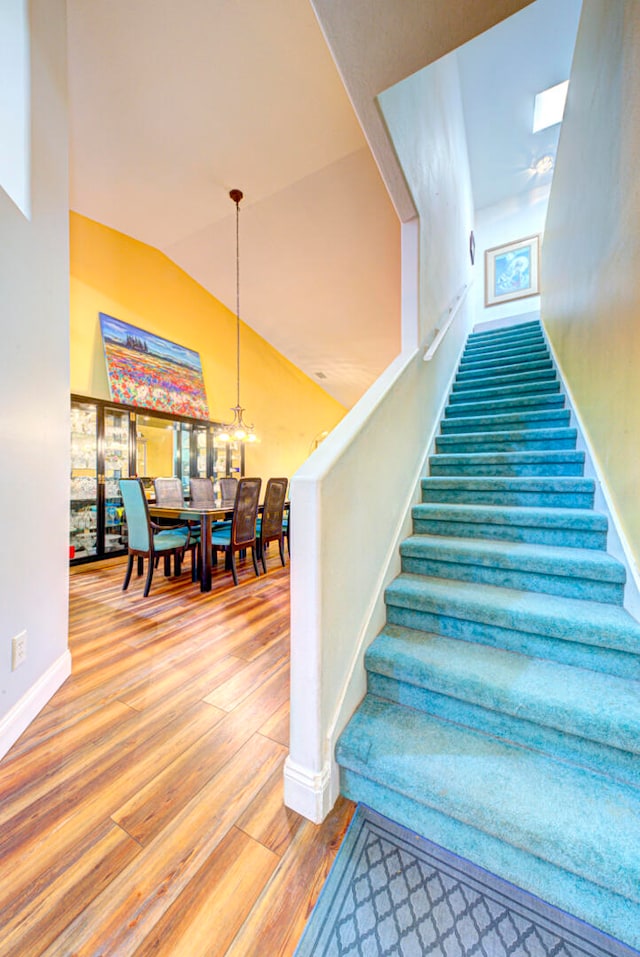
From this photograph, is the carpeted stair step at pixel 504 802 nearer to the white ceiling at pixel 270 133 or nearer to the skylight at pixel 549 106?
the white ceiling at pixel 270 133

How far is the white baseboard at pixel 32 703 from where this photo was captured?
1.44 meters

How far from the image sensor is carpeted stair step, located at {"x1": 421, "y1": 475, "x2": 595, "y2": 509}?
1958 mm

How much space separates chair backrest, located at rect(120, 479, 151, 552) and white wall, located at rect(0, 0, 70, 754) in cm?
116

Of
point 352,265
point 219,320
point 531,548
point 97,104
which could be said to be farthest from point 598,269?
point 219,320

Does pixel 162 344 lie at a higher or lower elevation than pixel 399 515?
higher

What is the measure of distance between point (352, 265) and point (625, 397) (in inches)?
165

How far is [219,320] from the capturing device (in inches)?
235

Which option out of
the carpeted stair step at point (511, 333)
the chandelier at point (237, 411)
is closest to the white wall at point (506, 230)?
the carpeted stair step at point (511, 333)

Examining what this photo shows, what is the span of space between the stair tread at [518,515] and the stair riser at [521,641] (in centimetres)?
63

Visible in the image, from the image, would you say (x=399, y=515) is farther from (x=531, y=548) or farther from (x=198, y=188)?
(x=198, y=188)

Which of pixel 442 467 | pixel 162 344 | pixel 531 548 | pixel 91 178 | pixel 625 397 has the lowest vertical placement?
pixel 531 548

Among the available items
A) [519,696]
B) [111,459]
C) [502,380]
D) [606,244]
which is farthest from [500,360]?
[111,459]

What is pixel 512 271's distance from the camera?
6.09 meters

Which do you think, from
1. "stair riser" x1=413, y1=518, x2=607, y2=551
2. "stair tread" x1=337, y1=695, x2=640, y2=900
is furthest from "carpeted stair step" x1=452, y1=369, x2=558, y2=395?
"stair tread" x1=337, y1=695, x2=640, y2=900
